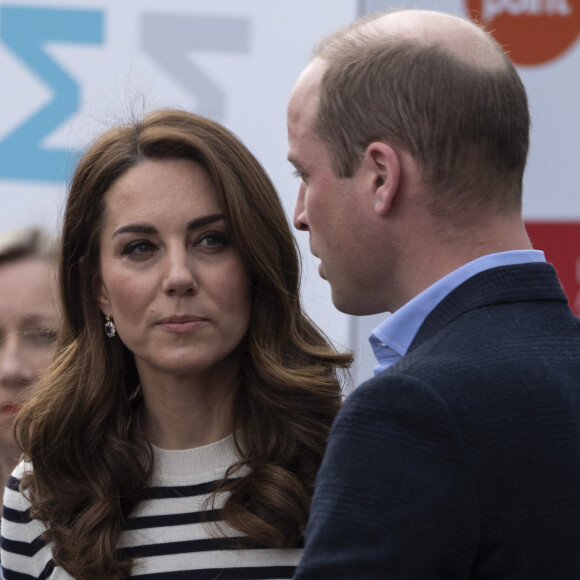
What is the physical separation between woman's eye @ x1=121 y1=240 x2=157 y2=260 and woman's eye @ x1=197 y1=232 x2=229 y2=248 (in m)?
0.09

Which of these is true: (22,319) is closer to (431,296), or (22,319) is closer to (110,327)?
(110,327)

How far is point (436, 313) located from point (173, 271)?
77 cm

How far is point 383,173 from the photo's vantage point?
1.33 meters

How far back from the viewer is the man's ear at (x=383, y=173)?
51.8 inches

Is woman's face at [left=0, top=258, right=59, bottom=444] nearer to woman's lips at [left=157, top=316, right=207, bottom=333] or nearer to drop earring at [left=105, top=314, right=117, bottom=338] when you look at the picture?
drop earring at [left=105, top=314, right=117, bottom=338]

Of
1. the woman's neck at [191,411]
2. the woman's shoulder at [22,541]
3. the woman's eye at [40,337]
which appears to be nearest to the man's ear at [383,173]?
the woman's neck at [191,411]

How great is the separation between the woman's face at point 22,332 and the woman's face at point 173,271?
73 centimetres

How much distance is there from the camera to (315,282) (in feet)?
10.3

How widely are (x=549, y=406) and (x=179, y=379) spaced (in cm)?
104

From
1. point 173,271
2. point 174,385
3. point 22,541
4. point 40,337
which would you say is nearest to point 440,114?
point 173,271

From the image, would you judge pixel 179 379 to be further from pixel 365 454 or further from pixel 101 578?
pixel 365 454

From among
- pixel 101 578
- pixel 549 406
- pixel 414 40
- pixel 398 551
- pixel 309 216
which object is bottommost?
pixel 101 578

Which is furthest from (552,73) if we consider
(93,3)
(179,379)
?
(179,379)

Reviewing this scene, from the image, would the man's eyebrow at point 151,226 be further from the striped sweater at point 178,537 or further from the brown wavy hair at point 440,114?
the brown wavy hair at point 440,114
